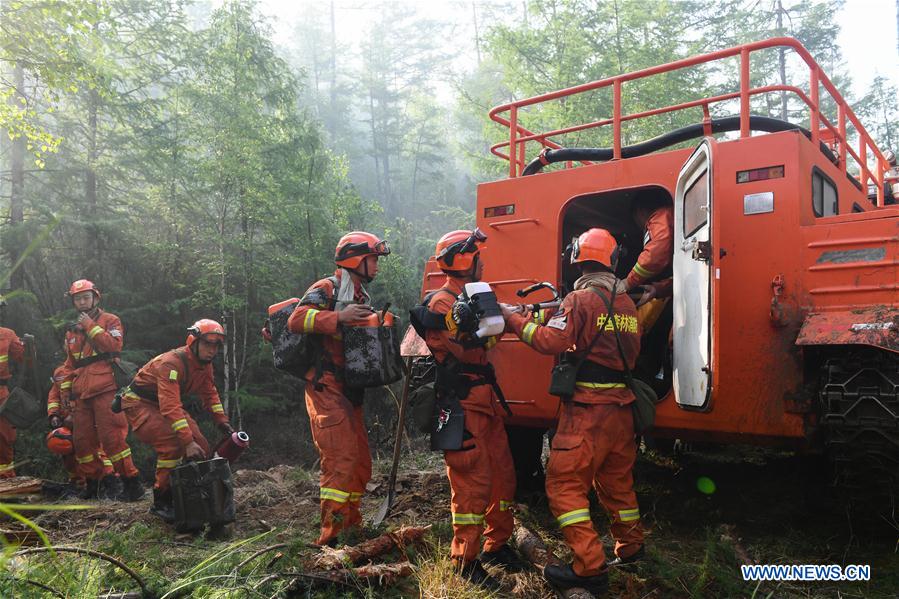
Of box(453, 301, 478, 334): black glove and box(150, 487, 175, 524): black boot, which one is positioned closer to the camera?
box(453, 301, 478, 334): black glove

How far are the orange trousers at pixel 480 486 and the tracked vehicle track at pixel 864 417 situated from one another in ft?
6.24

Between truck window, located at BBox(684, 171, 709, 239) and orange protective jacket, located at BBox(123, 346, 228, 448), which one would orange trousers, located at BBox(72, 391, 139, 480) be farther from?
truck window, located at BBox(684, 171, 709, 239)

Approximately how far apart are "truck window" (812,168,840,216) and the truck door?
0.82m

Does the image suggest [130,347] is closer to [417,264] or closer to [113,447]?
[113,447]

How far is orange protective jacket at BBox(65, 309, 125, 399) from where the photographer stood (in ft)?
23.7

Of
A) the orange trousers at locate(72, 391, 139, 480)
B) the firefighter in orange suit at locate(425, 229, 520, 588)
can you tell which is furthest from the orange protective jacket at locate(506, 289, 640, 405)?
the orange trousers at locate(72, 391, 139, 480)

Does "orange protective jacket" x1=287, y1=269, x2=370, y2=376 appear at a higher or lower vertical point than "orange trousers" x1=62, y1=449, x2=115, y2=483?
higher

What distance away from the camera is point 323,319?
Result: 4.39 m

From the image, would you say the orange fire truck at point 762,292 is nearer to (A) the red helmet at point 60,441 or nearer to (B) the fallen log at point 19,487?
(B) the fallen log at point 19,487

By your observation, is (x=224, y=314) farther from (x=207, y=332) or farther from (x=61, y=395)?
(x=207, y=332)

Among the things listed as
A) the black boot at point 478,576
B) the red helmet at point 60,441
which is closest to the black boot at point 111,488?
the red helmet at point 60,441

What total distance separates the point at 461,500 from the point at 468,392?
661mm

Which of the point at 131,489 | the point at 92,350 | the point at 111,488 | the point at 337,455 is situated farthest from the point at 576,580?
the point at 92,350

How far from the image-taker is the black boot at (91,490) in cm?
716
